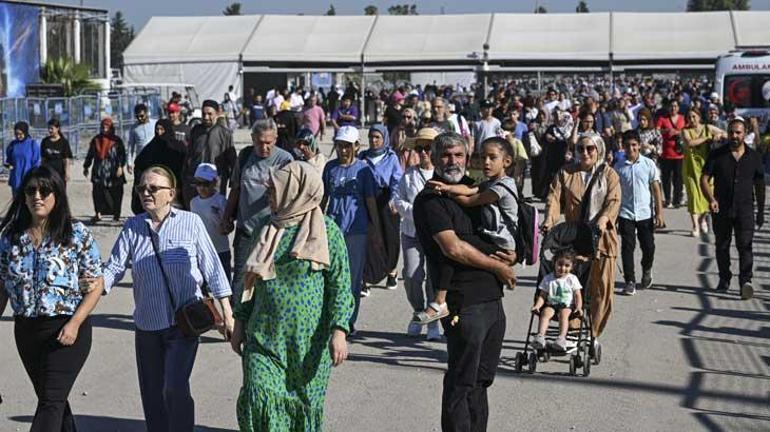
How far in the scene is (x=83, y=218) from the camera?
65.2ft

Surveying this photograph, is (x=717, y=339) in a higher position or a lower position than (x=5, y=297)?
lower

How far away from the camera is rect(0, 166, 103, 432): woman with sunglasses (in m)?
6.37

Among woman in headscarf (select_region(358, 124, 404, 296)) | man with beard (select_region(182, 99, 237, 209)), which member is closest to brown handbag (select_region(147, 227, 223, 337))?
woman in headscarf (select_region(358, 124, 404, 296))

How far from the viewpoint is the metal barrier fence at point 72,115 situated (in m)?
27.4

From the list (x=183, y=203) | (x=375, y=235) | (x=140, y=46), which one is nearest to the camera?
(x=375, y=235)

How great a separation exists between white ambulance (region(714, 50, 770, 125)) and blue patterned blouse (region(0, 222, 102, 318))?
955 inches

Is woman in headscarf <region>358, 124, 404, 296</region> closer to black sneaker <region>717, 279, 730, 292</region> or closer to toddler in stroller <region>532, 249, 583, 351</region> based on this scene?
toddler in stroller <region>532, 249, 583, 351</region>

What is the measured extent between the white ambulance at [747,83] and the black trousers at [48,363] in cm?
2434

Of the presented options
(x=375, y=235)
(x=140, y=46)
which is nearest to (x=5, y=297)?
(x=375, y=235)

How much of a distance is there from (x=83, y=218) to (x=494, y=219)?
46.7 ft

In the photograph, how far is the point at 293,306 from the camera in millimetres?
5727

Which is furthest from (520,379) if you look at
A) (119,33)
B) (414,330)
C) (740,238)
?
(119,33)

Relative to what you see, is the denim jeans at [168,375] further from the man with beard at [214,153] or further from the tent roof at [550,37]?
the tent roof at [550,37]

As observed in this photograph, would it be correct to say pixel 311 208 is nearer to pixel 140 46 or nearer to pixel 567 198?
pixel 567 198
